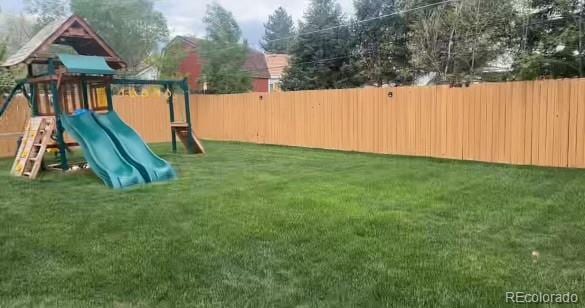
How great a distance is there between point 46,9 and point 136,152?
18.8 metres

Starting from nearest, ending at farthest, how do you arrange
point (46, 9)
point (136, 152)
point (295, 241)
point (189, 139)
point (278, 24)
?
point (295, 241), point (136, 152), point (189, 139), point (46, 9), point (278, 24)

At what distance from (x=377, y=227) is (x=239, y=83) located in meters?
16.0

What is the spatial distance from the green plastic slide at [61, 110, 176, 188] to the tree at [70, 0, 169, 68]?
50.2 ft

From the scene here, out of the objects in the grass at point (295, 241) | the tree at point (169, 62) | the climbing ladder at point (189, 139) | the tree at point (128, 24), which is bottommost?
the grass at point (295, 241)

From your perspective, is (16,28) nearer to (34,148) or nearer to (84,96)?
(84,96)

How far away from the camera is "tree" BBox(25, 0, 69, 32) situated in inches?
872

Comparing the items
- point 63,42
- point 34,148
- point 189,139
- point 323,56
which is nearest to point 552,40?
point 189,139

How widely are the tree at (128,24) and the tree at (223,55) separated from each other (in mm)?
3322

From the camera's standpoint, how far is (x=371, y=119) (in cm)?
989

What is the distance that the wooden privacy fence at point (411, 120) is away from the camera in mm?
7281

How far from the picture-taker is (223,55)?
19.7 meters

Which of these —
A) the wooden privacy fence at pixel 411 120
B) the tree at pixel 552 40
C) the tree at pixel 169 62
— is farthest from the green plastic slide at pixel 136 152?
the tree at pixel 169 62

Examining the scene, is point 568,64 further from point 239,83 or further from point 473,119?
point 239,83

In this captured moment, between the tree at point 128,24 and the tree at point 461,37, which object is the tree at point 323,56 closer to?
the tree at point 461,37
